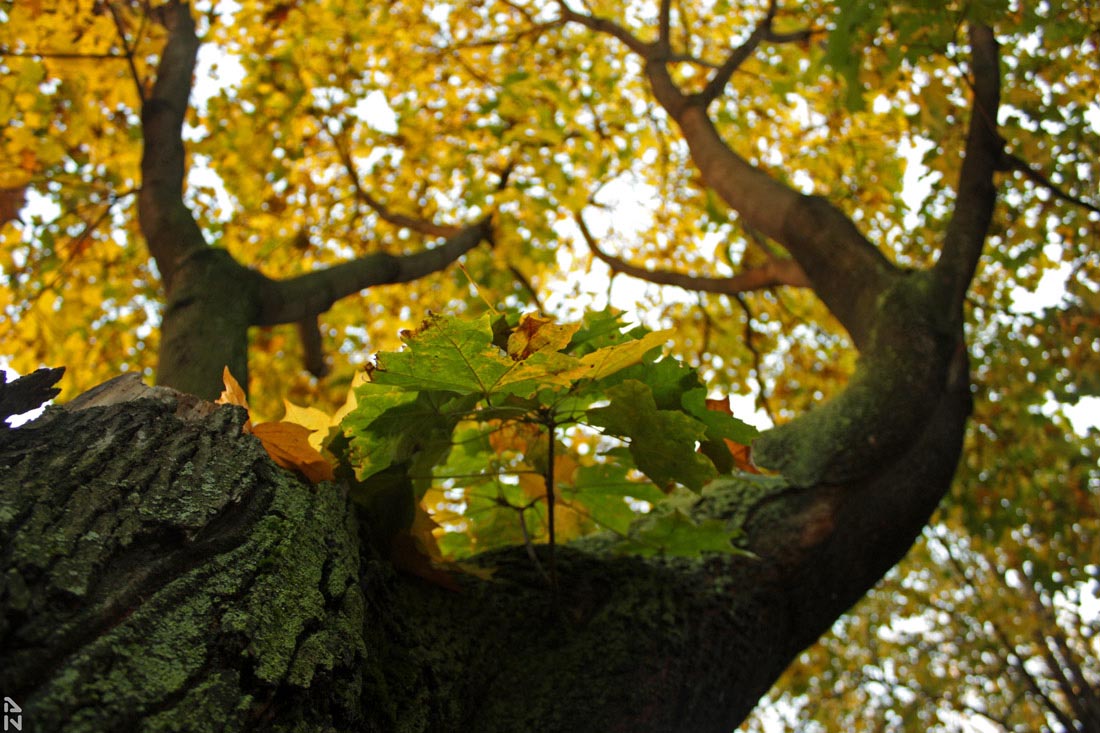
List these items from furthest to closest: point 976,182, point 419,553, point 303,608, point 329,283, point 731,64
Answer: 1. point 731,64
2. point 976,182
3. point 329,283
4. point 419,553
5. point 303,608

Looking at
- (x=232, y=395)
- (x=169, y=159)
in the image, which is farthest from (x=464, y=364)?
(x=169, y=159)

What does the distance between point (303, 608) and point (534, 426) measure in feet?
1.81

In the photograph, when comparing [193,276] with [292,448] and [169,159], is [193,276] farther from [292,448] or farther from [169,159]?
[292,448]

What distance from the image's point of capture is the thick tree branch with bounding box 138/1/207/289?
2.27 metres

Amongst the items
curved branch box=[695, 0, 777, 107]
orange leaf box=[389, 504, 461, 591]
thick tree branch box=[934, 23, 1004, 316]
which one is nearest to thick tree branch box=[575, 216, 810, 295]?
thick tree branch box=[934, 23, 1004, 316]

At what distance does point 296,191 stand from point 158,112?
2.69 meters

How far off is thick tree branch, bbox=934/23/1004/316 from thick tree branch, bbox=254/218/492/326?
188 cm

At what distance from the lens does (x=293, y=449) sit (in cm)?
109

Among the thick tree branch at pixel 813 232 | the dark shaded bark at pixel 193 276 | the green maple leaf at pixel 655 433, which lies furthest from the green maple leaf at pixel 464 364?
the thick tree branch at pixel 813 232

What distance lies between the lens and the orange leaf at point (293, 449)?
1.08 meters

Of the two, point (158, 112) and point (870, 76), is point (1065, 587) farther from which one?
point (158, 112)

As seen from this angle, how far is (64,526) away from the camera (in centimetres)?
76

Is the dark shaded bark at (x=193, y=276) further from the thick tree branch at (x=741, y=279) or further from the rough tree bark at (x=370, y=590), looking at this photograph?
the thick tree branch at (x=741, y=279)

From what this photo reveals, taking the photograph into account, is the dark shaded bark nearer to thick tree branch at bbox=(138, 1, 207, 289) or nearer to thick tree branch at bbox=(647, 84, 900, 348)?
thick tree branch at bbox=(138, 1, 207, 289)
